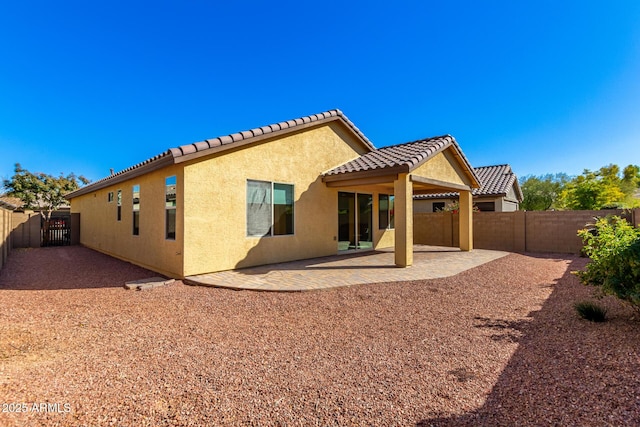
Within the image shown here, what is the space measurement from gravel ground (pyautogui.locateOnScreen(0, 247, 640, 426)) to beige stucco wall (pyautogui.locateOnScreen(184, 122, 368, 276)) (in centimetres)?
208

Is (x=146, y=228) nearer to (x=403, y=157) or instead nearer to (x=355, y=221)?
(x=355, y=221)

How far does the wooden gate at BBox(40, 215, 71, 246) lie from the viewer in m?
19.5

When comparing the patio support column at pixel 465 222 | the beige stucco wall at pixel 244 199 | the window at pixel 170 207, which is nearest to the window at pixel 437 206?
the patio support column at pixel 465 222

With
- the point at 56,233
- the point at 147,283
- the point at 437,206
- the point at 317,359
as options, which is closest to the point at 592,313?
the point at 317,359

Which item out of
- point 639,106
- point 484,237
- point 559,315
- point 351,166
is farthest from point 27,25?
point 639,106

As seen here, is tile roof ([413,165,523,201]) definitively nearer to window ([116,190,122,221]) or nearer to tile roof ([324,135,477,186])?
tile roof ([324,135,477,186])

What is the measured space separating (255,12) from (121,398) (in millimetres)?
13952

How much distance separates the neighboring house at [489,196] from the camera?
2127 cm

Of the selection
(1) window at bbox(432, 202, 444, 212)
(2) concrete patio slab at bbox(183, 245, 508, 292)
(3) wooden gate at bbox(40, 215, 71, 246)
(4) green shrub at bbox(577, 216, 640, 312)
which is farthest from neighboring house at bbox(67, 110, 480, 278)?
(1) window at bbox(432, 202, 444, 212)

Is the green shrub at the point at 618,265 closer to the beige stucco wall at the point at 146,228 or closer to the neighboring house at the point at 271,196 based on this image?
the neighboring house at the point at 271,196

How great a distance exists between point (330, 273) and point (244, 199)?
11.2 feet

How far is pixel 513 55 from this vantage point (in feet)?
43.9

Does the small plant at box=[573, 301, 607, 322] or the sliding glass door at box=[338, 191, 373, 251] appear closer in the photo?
the small plant at box=[573, 301, 607, 322]

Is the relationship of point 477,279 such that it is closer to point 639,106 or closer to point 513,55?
point 513,55
